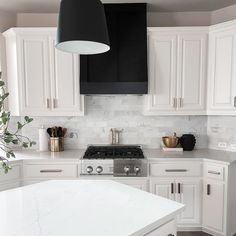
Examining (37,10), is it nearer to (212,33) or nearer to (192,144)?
(212,33)

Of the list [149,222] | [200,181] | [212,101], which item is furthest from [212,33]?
[149,222]

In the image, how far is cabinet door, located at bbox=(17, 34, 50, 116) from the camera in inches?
110

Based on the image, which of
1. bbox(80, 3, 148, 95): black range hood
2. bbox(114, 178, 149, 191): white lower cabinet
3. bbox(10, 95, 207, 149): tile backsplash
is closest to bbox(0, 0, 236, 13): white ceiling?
bbox(80, 3, 148, 95): black range hood

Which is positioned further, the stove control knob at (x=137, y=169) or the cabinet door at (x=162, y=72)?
the cabinet door at (x=162, y=72)

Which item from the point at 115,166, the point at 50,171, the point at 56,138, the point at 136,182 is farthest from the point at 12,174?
the point at 136,182

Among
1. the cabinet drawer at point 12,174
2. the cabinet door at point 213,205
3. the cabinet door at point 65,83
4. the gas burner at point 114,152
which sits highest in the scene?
the cabinet door at point 65,83

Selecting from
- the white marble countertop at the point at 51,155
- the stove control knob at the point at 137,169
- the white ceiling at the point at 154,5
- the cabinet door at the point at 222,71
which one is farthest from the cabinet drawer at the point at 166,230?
the white ceiling at the point at 154,5

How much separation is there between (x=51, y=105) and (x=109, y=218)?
6.73 feet

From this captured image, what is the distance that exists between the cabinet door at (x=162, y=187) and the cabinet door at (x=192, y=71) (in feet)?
3.05

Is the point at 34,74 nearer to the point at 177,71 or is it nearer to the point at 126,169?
the point at 126,169

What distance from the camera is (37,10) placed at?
3.02 metres

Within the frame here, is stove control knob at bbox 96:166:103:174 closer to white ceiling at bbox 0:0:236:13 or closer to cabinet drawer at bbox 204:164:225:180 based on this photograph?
cabinet drawer at bbox 204:164:225:180

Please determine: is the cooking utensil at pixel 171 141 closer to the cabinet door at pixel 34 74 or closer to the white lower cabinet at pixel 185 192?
the white lower cabinet at pixel 185 192

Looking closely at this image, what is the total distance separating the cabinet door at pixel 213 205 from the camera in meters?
2.49
